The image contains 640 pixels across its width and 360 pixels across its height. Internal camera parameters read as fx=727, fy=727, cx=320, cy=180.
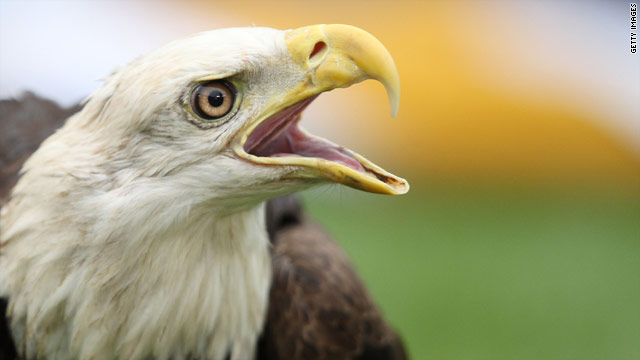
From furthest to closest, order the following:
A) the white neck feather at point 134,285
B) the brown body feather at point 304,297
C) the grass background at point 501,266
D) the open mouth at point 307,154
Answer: the grass background at point 501,266, the brown body feather at point 304,297, the white neck feather at point 134,285, the open mouth at point 307,154

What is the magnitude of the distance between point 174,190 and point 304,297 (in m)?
0.92

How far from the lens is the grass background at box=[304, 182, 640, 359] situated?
16.4ft

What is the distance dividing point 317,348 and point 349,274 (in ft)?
1.41

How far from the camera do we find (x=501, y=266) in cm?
615

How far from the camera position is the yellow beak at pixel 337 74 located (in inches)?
67.9

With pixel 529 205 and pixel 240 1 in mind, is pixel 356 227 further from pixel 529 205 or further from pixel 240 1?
pixel 240 1

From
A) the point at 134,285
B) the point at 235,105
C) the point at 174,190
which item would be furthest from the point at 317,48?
the point at 134,285

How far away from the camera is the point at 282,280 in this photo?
8.54 ft

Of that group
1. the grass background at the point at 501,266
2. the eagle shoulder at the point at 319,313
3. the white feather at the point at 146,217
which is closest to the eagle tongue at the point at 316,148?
the white feather at the point at 146,217

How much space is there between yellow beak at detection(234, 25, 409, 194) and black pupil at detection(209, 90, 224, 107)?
0.10 m

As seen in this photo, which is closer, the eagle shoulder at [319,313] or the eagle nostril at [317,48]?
the eagle nostril at [317,48]

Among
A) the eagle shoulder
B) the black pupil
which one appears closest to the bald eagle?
the black pupil

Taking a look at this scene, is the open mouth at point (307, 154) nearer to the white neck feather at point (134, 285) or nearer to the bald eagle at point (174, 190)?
the bald eagle at point (174, 190)

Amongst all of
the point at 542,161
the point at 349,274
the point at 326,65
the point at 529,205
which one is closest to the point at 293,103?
the point at 326,65
